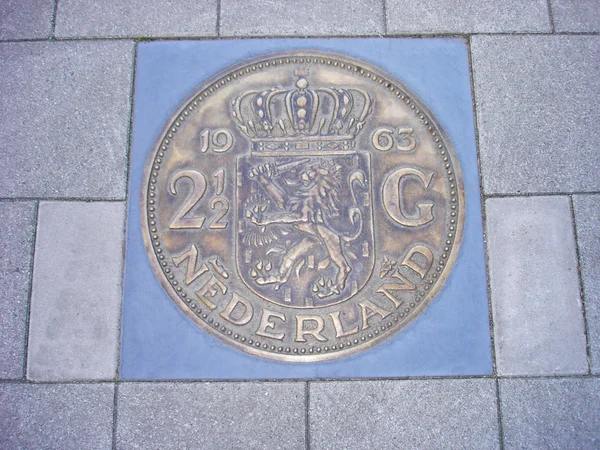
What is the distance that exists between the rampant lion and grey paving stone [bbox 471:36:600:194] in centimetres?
83

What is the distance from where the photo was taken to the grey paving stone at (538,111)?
2.81 m

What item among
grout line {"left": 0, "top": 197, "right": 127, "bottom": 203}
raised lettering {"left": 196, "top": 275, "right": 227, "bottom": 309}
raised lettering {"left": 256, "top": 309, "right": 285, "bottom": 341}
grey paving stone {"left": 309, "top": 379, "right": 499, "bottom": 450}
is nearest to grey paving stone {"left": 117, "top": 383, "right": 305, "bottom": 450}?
grey paving stone {"left": 309, "top": 379, "right": 499, "bottom": 450}

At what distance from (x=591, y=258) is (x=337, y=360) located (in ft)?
4.93

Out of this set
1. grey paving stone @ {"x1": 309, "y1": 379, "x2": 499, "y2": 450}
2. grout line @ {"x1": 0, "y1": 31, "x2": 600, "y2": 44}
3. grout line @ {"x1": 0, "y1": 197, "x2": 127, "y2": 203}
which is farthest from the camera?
grout line @ {"x1": 0, "y1": 31, "x2": 600, "y2": 44}

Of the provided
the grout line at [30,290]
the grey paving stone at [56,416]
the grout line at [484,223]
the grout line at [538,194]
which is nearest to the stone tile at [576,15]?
the grout line at [484,223]

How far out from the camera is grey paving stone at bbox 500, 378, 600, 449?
2.56 metres

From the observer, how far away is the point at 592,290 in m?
2.71

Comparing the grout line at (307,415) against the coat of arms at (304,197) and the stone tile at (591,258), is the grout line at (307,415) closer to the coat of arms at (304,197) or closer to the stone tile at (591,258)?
the coat of arms at (304,197)

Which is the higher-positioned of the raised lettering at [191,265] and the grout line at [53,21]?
the grout line at [53,21]

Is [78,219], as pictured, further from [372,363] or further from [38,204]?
[372,363]

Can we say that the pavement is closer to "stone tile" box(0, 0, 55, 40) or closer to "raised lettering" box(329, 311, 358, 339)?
"stone tile" box(0, 0, 55, 40)

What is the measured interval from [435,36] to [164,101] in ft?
5.39

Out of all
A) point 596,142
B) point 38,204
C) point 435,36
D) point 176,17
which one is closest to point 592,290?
point 596,142

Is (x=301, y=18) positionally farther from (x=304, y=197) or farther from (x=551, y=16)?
(x=551, y=16)
